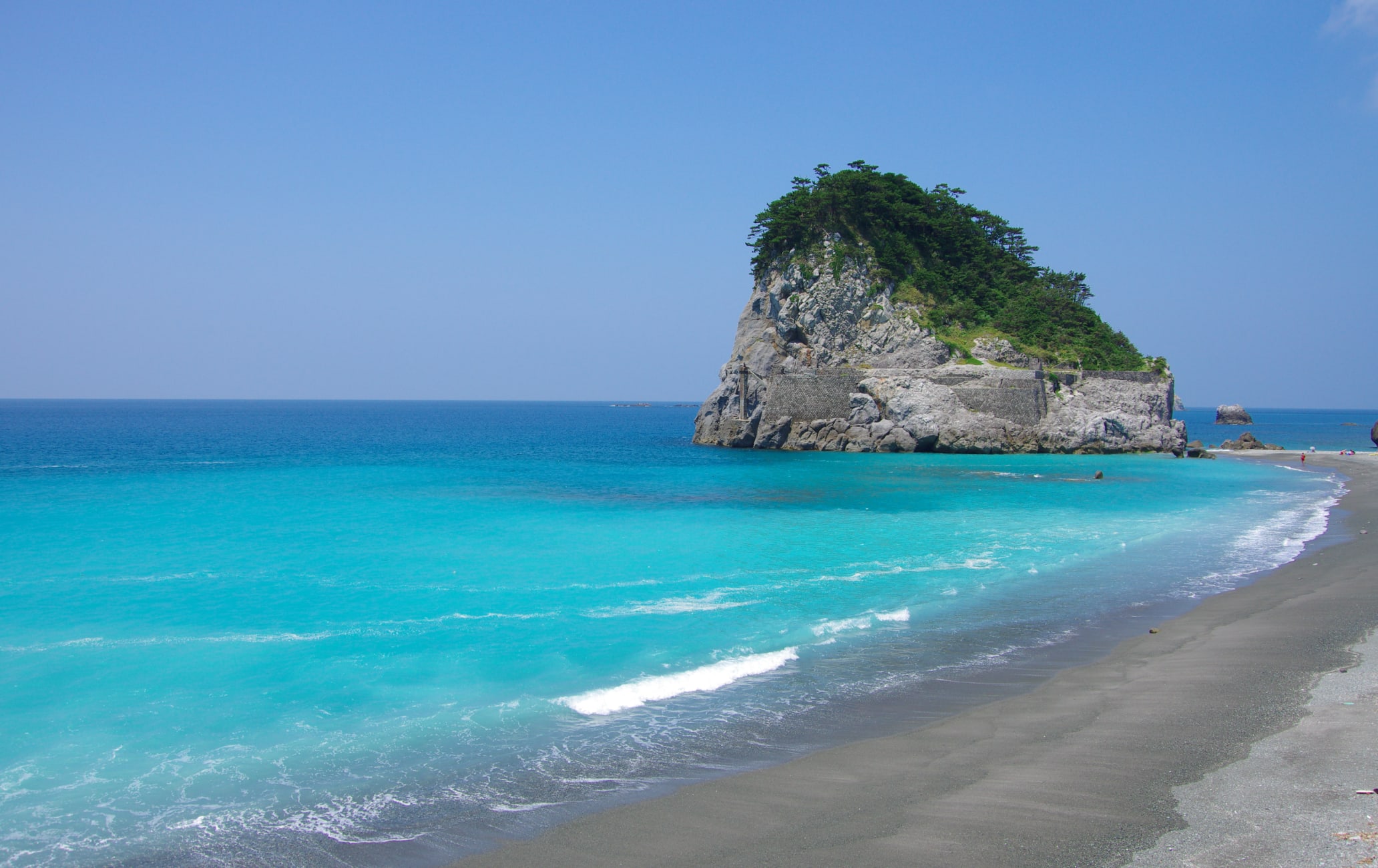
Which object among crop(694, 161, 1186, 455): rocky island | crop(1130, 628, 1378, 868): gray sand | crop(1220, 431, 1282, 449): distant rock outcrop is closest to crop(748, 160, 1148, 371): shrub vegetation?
crop(694, 161, 1186, 455): rocky island

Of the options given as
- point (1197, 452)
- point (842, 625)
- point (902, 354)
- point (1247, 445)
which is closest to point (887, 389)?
point (902, 354)

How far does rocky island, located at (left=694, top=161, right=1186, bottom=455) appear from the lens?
4972cm

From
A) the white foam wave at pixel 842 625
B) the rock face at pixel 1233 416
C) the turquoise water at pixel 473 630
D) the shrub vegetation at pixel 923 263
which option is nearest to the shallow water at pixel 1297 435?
the rock face at pixel 1233 416

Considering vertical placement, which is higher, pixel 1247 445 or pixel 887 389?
pixel 887 389

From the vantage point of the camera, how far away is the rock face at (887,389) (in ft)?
162

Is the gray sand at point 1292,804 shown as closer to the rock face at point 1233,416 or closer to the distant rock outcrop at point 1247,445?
the distant rock outcrop at point 1247,445

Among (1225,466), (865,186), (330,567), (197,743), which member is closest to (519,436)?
(865,186)

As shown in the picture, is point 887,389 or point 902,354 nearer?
point 887,389

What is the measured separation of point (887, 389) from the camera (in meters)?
50.4

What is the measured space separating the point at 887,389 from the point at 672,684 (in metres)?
42.7

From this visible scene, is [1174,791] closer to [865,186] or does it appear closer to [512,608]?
[512,608]

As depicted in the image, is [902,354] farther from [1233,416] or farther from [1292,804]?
[1233,416]

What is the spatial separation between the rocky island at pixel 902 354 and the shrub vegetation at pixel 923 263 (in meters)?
0.12

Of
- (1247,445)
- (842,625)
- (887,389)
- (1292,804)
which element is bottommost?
(842,625)
